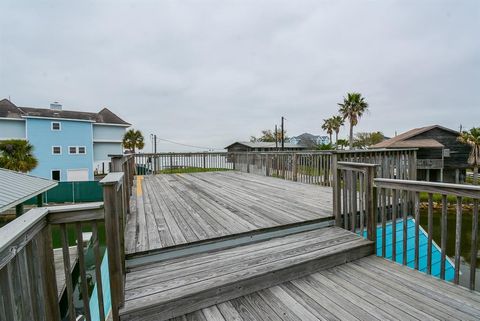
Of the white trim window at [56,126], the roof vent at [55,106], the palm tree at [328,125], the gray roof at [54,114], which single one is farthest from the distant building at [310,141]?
the roof vent at [55,106]

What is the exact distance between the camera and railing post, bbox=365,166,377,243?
8.11 feet

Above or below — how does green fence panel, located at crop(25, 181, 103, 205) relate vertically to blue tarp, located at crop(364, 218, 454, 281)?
below

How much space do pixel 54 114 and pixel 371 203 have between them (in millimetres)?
25430

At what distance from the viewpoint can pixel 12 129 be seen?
18250mm

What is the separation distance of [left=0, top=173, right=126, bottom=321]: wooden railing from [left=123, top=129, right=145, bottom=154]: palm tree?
2983 cm

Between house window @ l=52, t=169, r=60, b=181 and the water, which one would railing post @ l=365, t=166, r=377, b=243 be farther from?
house window @ l=52, t=169, r=60, b=181

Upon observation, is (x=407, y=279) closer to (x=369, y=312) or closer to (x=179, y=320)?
(x=369, y=312)

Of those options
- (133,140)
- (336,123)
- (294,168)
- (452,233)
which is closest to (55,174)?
(133,140)

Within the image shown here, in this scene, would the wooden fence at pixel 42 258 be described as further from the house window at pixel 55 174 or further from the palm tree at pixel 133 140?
the palm tree at pixel 133 140

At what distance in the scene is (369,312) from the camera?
1549mm

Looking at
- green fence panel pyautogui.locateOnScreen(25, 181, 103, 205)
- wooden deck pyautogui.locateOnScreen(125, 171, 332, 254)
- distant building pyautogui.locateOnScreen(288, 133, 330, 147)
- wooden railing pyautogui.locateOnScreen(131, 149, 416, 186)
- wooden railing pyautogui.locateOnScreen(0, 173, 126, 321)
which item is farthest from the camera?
distant building pyautogui.locateOnScreen(288, 133, 330, 147)

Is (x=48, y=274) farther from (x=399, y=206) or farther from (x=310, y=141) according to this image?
(x=310, y=141)

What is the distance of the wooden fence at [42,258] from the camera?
80cm

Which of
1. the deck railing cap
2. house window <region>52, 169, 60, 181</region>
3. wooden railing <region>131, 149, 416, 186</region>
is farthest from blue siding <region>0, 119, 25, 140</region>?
the deck railing cap
